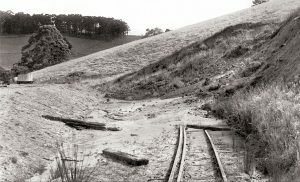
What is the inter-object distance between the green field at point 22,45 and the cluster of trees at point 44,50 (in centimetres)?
2152

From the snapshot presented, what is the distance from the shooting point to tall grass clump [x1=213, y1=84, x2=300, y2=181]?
9836 millimetres

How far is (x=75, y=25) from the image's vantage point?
117250 mm

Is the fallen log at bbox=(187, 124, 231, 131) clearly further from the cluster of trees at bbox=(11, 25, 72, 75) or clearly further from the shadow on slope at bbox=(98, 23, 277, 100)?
the cluster of trees at bbox=(11, 25, 72, 75)

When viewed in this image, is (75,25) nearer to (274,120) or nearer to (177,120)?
(177,120)

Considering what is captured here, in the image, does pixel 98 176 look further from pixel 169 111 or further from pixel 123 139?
pixel 169 111

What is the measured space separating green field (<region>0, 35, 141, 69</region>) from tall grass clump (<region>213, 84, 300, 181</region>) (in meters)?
73.7

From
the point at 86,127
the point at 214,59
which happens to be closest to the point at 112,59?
the point at 214,59

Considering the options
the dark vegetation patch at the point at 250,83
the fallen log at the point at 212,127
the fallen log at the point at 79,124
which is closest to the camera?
the dark vegetation patch at the point at 250,83

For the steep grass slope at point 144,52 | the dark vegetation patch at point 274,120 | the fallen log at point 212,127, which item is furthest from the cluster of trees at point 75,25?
the fallen log at point 212,127

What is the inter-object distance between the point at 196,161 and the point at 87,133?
22.6 ft

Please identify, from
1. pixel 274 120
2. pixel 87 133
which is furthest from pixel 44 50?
pixel 274 120

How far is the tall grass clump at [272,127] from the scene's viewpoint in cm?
984

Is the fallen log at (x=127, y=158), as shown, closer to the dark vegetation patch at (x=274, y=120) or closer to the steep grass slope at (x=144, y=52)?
Result: the dark vegetation patch at (x=274, y=120)

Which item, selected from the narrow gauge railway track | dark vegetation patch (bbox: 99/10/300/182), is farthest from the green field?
the narrow gauge railway track
